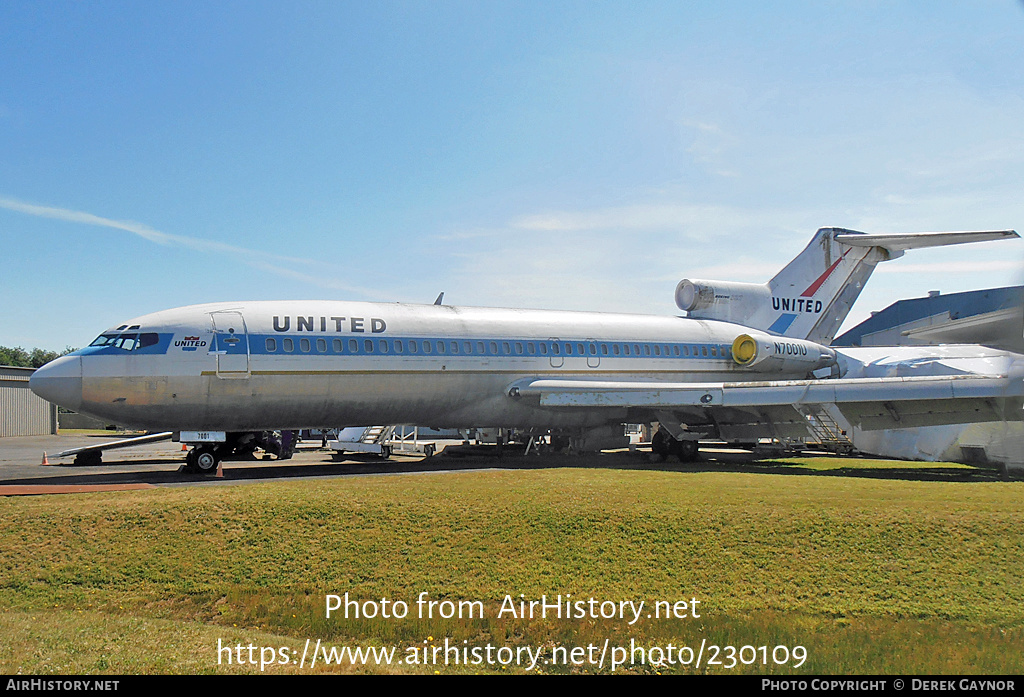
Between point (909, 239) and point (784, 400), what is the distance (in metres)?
13.5

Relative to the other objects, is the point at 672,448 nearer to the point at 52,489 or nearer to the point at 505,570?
the point at 505,570

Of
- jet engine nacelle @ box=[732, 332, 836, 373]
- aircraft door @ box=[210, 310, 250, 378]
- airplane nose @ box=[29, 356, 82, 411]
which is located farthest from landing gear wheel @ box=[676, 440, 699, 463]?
airplane nose @ box=[29, 356, 82, 411]

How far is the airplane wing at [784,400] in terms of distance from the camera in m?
20.9

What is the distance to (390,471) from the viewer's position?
21281 mm

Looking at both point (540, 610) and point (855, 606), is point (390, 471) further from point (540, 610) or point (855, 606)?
point (855, 606)

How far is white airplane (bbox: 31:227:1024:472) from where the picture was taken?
774 inches

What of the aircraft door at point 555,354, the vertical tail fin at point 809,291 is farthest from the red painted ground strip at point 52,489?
the vertical tail fin at point 809,291

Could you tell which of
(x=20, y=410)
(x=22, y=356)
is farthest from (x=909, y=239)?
(x=22, y=356)

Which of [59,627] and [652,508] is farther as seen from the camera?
[652,508]

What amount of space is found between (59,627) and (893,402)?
2008 centimetres

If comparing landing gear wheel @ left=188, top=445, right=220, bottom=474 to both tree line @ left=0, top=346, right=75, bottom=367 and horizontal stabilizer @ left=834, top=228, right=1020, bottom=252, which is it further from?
tree line @ left=0, top=346, right=75, bottom=367

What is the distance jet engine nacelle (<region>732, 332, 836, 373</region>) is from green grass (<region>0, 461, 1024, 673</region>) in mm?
15273

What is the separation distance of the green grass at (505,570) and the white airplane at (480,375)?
5859mm
